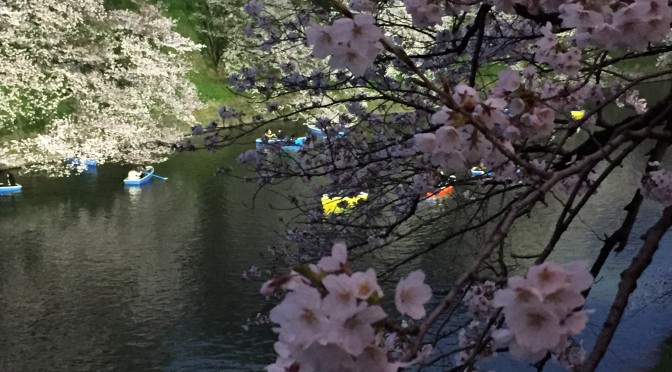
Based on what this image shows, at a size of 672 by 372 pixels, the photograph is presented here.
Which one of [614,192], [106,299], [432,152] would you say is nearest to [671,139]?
[432,152]

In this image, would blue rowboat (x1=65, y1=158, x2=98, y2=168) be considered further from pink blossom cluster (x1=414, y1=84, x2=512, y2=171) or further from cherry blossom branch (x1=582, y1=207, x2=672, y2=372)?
cherry blossom branch (x1=582, y1=207, x2=672, y2=372)

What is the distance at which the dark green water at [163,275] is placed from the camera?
11.0 meters

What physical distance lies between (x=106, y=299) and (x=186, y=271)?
1.71 meters

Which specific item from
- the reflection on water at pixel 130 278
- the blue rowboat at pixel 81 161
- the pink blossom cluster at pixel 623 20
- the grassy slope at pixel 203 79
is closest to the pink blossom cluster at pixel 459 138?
the pink blossom cluster at pixel 623 20

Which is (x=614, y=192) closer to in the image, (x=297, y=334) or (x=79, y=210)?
(x=79, y=210)

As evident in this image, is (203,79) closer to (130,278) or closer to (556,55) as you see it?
(130,278)

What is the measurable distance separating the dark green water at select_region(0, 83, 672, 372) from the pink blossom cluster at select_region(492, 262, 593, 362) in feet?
27.9

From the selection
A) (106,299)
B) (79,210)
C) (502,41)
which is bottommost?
(106,299)

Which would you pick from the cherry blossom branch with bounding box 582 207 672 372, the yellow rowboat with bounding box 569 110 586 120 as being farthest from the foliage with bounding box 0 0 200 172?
the cherry blossom branch with bounding box 582 207 672 372

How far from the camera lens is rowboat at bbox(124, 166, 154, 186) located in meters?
20.8

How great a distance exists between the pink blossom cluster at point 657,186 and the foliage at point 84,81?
15165 millimetres

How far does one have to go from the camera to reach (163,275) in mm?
13891

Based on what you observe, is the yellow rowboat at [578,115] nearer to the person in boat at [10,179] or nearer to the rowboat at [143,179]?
the rowboat at [143,179]

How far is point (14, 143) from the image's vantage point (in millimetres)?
20719
